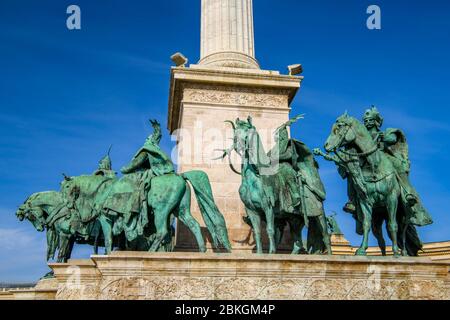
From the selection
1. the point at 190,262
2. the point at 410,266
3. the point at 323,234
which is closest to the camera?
the point at 190,262

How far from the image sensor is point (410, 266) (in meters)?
A: 10.4

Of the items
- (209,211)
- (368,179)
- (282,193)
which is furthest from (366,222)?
(209,211)

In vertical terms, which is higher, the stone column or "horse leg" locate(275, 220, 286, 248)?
the stone column

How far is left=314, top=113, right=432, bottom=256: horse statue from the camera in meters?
11.3

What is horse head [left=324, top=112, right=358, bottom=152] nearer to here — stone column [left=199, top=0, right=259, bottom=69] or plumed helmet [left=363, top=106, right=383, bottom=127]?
plumed helmet [left=363, top=106, right=383, bottom=127]

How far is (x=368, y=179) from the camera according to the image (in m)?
11.5

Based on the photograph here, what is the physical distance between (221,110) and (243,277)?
6041mm

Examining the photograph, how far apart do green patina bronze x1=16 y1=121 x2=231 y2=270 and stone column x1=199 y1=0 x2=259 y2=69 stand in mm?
4278

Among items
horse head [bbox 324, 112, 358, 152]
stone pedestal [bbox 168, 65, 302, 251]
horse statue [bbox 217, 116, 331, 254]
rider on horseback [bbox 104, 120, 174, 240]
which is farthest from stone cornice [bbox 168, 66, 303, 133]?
horse head [bbox 324, 112, 358, 152]

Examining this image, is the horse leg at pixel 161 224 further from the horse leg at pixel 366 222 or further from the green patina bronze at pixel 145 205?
the horse leg at pixel 366 222

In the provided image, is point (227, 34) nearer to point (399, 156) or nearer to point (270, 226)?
point (399, 156)
